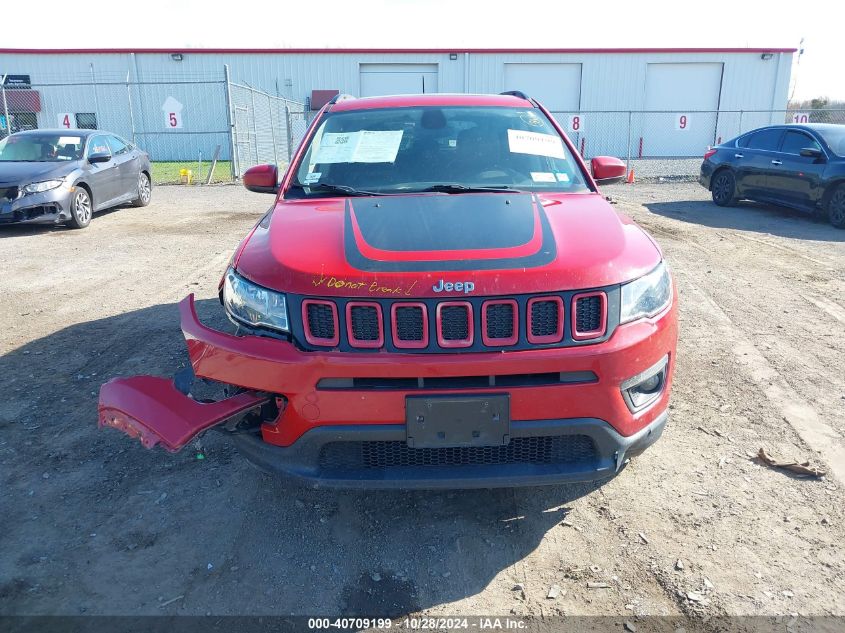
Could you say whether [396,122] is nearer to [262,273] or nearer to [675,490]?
[262,273]

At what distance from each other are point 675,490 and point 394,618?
1539mm

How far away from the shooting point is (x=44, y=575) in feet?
8.43

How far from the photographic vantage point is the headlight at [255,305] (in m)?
2.57

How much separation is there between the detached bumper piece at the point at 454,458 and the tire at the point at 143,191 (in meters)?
11.5

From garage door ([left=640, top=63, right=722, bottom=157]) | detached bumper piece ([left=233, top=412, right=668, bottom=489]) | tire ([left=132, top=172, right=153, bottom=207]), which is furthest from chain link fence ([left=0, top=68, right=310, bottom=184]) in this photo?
detached bumper piece ([left=233, top=412, right=668, bottom=489])

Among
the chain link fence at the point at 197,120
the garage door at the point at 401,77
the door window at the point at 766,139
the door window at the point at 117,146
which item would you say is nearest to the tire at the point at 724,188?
the door window at the point at 766,139

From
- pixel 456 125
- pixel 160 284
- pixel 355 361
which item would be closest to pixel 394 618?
pixel 355 361

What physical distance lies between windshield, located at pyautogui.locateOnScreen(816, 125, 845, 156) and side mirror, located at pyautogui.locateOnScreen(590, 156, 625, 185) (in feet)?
26.0

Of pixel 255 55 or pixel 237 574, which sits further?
pixel 255 55

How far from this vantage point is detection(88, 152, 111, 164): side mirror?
10.7m

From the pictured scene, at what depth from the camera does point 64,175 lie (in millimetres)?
9883

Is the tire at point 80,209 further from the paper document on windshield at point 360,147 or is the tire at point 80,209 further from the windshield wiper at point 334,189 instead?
the windshield wiper at point 334,189

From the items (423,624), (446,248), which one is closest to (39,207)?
(446,248)

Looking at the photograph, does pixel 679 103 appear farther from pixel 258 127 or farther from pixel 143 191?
pixel 143 191
